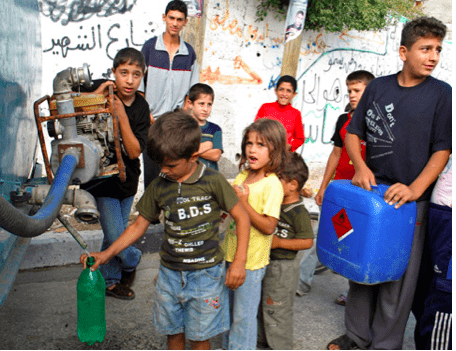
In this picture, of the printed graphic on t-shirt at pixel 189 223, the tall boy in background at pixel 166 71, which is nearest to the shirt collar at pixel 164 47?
the tall boy in background at pixel 166 71

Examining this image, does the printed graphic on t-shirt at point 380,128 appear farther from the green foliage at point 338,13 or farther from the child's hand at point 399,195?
the green foliage at point 338,13

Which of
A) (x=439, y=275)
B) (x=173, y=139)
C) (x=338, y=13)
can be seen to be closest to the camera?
(x=173, y=139)

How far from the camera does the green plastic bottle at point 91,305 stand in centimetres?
231

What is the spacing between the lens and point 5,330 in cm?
283

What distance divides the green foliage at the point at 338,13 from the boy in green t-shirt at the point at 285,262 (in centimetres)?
455

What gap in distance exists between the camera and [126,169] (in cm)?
312

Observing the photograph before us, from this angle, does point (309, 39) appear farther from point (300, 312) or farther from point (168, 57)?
point (300, 312)

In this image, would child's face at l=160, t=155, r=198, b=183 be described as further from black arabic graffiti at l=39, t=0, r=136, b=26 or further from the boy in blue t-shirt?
black arabic graffiti at l=39, t=0, r=136, b=26

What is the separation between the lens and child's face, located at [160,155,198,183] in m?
2.13

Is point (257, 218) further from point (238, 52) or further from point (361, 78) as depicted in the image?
point (238, 52)

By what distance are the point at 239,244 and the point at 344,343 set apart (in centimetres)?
112

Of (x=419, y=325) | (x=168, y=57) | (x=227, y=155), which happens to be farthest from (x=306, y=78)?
(x=419, y=325)

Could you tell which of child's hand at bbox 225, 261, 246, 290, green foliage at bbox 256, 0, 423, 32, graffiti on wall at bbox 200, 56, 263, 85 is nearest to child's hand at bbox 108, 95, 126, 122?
child's hand at bbox 225, 261, 246, 290

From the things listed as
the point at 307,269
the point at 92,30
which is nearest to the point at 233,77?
the point at 92,30
